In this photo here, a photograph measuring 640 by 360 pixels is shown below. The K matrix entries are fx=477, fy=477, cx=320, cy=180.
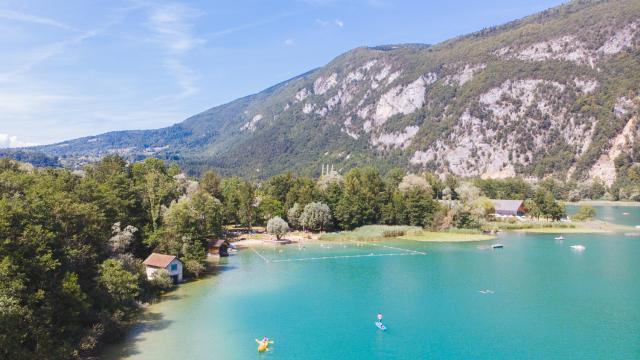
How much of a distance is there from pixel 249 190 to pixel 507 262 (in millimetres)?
51516

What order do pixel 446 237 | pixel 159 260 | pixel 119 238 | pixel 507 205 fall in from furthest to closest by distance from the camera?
pixel 507 205, pixel 446 237, pixel 159 260, pixel 119 238

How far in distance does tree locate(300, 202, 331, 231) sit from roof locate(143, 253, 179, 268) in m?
41.0

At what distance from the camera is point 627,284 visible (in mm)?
50688

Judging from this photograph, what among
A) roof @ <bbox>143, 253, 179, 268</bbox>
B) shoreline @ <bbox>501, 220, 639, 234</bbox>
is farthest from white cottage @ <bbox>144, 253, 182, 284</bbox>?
shoreline @ <bbox>501, 220, 639, 234</bbox>

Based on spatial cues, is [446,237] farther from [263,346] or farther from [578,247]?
[263,346]

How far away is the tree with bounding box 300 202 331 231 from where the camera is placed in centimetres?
8938

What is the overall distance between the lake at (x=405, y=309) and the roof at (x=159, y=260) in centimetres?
309

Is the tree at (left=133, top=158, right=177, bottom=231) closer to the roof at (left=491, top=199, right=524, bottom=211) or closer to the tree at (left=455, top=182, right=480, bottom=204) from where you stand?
the tree at (left=455, top=182, right=480, bottom=204)

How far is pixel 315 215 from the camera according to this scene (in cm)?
8925

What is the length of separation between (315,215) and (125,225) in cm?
3981

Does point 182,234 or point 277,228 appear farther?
point 277,228

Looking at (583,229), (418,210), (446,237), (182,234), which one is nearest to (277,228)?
(182,234)

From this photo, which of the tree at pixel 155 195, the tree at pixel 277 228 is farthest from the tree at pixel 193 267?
the tree at pixel 277 228

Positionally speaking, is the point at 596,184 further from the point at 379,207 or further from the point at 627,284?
the point at 627,284
